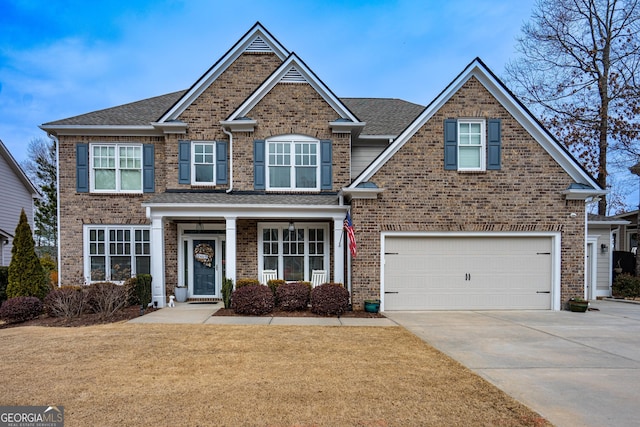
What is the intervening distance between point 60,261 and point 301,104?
384 inches

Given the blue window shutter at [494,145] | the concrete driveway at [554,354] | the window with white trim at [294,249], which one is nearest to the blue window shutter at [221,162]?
the window with white trim at [294,249]

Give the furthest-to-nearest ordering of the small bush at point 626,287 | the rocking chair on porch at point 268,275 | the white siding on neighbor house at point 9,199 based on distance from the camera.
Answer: the white siding on neighbor house at point 9,199, the small bush at point 626,287, the rocking chair on porch at point 268,275

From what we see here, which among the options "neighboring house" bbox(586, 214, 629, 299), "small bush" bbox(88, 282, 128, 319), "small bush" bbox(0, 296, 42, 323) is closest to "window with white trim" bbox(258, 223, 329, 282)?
"small bush" bbox(88, 282, 128, 319)

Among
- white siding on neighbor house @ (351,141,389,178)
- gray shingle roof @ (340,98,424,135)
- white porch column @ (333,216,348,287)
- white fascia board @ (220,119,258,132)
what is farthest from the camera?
gray shingle roof @ (340,98,424,135)

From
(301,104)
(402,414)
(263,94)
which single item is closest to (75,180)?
(263,94)

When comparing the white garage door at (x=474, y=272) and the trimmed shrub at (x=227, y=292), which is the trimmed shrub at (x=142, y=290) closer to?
the trimmed shrub at (x=227, y=292)

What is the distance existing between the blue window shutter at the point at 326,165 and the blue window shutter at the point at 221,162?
10.8 ft

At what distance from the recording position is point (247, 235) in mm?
12797

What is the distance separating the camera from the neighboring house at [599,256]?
14594mm

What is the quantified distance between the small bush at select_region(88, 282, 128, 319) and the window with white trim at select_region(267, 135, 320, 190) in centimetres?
544

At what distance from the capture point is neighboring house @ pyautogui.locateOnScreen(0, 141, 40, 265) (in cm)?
1839

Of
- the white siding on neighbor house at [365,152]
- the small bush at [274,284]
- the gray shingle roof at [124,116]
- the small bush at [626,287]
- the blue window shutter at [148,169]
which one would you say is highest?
the gray shingle roof at [124,116]

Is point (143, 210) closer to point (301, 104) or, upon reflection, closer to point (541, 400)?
point (301, 104)

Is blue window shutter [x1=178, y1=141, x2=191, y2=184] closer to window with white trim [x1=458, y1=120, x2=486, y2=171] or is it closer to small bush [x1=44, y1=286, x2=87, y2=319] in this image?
small bush [x1=44, y1=286, x2=87, y2=319]
